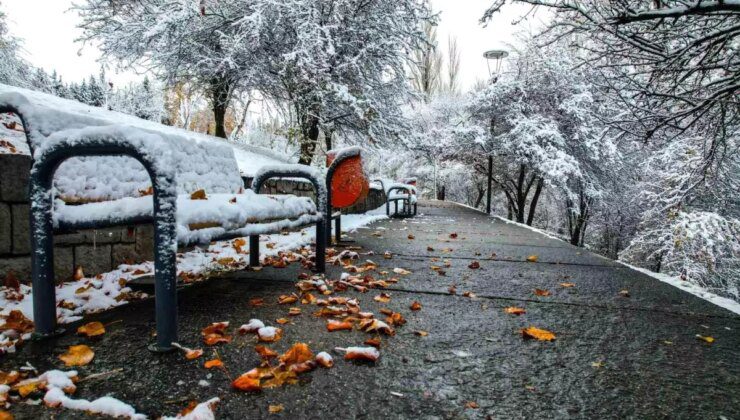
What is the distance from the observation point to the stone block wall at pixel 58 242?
2.08 m

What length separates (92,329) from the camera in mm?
1605

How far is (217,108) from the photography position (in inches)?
413

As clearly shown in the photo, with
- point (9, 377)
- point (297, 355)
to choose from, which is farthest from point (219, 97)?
point (297, 355)

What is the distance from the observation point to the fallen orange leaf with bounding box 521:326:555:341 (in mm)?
1678

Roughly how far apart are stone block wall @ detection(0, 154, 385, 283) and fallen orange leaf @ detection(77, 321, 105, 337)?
0.41 m

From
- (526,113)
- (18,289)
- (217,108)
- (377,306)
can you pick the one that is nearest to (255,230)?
(377,306)

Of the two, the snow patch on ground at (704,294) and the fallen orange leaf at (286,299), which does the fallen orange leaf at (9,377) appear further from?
the snow patch on ground at (704,294)

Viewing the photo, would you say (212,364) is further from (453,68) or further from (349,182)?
(453,68)

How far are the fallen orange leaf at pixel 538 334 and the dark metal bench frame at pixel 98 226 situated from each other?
1321 millimetres

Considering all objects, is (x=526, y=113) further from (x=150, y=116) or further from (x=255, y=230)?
(x=150, y=116)

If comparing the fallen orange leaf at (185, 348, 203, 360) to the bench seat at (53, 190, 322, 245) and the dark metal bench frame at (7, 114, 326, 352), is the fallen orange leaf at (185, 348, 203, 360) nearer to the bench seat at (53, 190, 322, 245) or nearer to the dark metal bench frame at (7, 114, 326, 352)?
the dark metal bench frame at (7, 114, 326, 352)

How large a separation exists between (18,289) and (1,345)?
82 cm

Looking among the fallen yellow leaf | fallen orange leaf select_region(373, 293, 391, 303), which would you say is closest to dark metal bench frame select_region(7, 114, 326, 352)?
fallen orange leaf select_region(373, 293, 391, 303)

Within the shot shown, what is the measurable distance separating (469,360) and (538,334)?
43 cm
